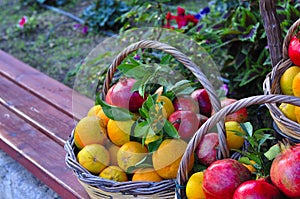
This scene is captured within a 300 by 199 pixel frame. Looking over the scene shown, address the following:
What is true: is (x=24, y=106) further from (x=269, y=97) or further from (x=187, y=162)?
(x=269, y=97)

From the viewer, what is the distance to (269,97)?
135 centimetres

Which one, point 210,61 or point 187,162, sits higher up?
point 187,162

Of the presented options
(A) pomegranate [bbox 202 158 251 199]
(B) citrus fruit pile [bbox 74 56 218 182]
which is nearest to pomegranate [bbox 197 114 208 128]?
(B) citrus fruit pile [bbox 74 56 218 182]

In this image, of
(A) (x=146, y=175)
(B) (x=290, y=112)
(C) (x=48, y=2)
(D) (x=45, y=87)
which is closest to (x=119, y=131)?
(A) (x=146, y=175)

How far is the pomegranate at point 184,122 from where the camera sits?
1.63 meters

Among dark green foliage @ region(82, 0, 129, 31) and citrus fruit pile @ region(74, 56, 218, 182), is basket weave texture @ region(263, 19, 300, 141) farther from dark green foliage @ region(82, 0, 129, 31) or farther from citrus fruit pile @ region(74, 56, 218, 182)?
dark green foliage @ region(82, 0, 129, 31)

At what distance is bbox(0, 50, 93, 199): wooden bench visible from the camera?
2.01m

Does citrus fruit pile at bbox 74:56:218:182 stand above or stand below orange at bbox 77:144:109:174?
above

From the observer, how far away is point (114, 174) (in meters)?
1.63

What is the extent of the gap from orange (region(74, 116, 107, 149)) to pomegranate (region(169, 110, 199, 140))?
9.5 inches

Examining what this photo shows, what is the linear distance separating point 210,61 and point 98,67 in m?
0.68

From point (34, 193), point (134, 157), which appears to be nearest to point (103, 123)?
point (134, 157)

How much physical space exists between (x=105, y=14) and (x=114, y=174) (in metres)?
2.66

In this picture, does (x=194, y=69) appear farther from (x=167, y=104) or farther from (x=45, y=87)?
(x=45, y=87)
